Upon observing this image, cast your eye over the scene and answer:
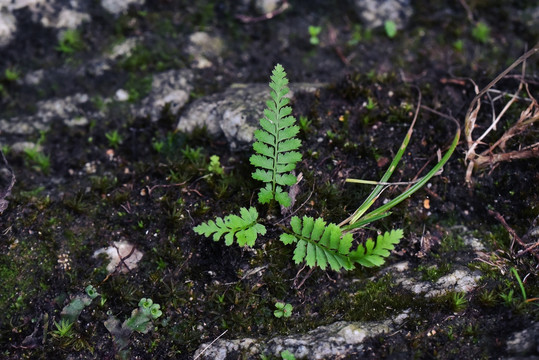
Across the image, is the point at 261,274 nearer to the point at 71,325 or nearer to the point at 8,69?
the point at 71,325

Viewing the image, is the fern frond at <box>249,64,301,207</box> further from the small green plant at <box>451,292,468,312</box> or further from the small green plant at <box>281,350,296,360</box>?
the small green plant at <box>451,292,468,312</box>

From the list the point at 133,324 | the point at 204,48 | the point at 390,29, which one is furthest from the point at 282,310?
the point at 390,29

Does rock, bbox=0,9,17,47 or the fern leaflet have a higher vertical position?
rock, bbox=0,9,17,47

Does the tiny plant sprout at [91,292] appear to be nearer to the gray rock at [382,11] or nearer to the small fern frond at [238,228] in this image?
the small fern frond at [238,228]

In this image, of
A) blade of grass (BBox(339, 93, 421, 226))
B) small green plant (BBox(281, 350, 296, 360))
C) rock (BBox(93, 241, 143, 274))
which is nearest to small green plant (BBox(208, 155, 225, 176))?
rock (BBox(93, 241, 143, 274))

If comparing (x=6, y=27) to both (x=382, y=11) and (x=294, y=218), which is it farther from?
(x=382, y=11)

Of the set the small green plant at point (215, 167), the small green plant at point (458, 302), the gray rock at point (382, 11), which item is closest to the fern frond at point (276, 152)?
the small green plant at point (215, 167)
